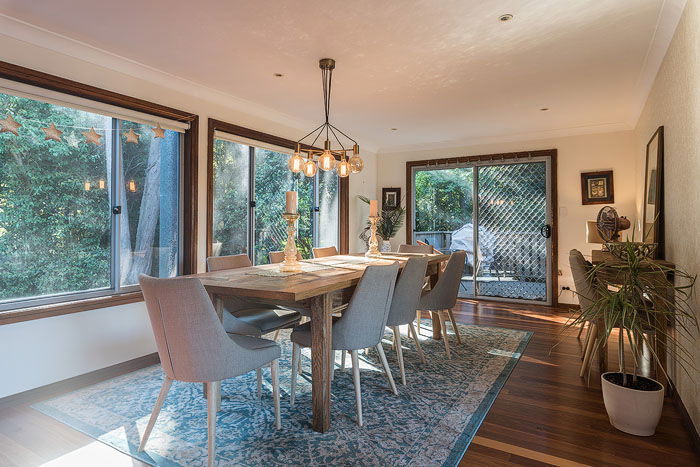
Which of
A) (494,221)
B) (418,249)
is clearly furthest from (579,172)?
(418,249)

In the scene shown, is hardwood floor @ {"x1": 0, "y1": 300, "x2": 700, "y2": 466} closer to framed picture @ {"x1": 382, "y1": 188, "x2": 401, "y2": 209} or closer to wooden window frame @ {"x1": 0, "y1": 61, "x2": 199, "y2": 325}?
wooden window frame @ {"x1": 0, "y1": 61, "x2": 199, "y2": 325}

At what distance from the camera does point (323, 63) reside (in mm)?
3160

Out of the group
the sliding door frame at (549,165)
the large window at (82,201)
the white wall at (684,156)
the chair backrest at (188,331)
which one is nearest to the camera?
the chair backrest at (188,331)

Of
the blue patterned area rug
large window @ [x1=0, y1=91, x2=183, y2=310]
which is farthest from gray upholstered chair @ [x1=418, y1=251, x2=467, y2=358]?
large window @ [x1=0, y1=91, x2=183, y2=310]

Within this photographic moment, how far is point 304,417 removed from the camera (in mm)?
2271

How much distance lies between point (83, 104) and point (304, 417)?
2686 mm

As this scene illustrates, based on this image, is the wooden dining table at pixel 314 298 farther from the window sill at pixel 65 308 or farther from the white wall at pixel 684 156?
the white wall at pixel 684 156

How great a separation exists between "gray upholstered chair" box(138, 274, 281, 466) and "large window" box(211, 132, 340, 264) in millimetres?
2182

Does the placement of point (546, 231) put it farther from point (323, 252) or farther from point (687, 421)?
point (687, 421)

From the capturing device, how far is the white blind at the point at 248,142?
4045 mm

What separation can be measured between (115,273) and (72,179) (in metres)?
0.78

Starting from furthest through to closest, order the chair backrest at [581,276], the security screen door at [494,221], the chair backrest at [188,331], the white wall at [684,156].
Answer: the security screen door at [494,221], the chair backrest at [581,276], the white wall at [684,156], the chair backrest at [188,331]

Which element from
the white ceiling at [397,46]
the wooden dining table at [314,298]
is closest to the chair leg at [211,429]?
the wooden dining table at [314,298]

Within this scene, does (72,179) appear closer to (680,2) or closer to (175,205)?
(175,205)
